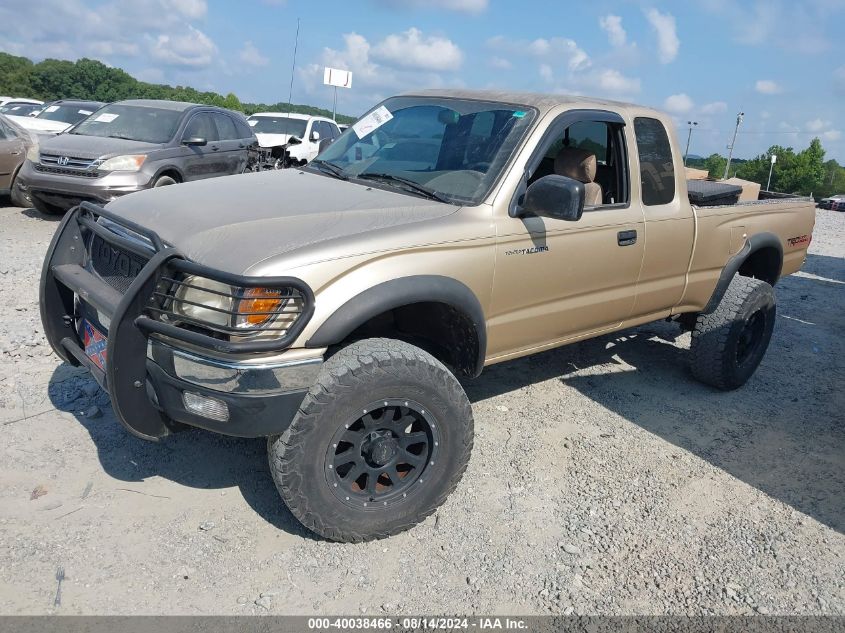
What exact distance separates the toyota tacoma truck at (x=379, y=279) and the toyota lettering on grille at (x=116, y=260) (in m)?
0.01

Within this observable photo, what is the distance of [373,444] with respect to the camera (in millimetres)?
2910

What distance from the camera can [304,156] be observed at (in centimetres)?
1361

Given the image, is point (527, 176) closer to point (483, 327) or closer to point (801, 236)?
point (483, 327)

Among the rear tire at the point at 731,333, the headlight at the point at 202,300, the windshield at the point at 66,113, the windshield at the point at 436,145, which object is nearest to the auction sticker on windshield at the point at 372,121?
the windshield at the point at 436,145

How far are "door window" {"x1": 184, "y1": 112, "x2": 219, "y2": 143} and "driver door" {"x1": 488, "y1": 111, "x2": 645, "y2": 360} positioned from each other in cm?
715

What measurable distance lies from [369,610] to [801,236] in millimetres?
4752

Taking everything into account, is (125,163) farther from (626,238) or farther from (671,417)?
(671,417)

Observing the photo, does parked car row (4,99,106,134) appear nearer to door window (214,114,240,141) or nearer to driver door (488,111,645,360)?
door window (214,114,240,141)

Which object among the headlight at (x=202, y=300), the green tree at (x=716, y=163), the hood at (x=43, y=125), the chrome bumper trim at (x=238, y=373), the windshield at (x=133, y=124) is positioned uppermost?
the green tree at (x=716, y=163)

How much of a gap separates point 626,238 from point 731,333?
1462 mm

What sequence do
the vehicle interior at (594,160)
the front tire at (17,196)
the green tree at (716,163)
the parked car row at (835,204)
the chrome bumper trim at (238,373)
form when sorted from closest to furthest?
the chrome bumper trim at (238,373)
the vehicle interior at (594,160)
the front tire at (17,196)
the parked car row at (835,204)
the green tree at (716,163)

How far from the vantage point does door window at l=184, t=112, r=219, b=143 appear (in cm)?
965

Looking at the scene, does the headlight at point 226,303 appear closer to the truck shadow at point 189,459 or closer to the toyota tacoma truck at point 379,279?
the toyota tacoma truck at point 379,279

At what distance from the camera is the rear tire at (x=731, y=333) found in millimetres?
4836
